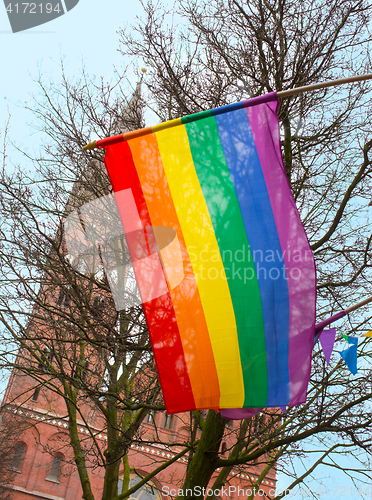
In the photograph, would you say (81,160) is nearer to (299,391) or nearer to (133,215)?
(133,215)

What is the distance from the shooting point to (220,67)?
8.98 meters

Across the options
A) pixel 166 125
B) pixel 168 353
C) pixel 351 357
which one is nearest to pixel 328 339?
pixel 351 357

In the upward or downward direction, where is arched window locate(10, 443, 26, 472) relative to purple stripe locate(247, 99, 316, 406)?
downward

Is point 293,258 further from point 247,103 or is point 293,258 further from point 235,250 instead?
point 247,103

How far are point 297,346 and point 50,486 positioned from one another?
24963 millimetres

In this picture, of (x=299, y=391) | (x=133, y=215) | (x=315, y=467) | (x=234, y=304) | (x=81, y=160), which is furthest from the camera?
(x=315, y=467)

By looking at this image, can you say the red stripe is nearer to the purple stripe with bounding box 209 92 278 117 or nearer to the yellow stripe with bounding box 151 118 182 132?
the yellow stripe with bounding box 151 118 182 132

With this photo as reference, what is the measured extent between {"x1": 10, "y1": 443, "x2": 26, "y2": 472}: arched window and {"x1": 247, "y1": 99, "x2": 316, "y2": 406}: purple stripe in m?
24.4

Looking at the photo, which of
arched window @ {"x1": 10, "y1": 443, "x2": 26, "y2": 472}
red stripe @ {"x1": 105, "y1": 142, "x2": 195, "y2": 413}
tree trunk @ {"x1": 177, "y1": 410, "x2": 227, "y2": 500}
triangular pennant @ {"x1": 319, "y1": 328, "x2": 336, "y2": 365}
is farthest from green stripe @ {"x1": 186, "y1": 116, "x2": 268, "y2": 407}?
arched window @ {"x1": 10, "y1": 443, "x2": 26, "y2": 472}

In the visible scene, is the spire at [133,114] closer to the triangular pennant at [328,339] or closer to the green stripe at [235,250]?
the green stripe at [235,250]

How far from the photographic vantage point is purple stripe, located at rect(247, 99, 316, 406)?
13.4 ft

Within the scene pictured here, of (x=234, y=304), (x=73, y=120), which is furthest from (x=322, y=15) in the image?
(x=234, y=304)

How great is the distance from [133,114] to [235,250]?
5.69 metres

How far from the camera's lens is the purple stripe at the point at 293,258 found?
4.09 m
